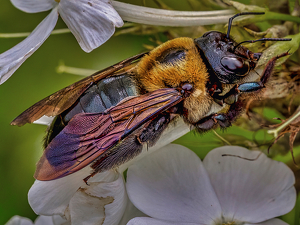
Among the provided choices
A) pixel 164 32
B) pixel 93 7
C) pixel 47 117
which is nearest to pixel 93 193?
pixel 47 117

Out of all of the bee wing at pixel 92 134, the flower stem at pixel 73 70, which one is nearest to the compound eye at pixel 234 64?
the bee wing at pixel 92 134

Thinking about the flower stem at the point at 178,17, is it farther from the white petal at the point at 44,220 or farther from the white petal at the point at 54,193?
the white petal at the point at 44,220

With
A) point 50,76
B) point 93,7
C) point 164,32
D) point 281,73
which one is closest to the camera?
point 93,7

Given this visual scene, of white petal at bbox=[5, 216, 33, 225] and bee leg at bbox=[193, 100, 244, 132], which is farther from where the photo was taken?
white petal at bbox=[5, 216, 33, 225]

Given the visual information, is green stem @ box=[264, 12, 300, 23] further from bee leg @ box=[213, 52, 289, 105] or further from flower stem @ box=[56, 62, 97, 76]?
flower stem @ box=[56, 62, 97, 76]

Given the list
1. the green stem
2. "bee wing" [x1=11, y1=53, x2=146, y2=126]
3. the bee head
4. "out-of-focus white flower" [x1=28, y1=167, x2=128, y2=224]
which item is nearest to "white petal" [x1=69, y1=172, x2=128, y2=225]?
"out-of-focus white flower" [x1=28, y1=167, x2=128, y2=224]

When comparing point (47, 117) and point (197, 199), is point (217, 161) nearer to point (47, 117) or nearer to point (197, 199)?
point (197, 199)

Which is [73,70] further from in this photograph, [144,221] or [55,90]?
[144,221]
